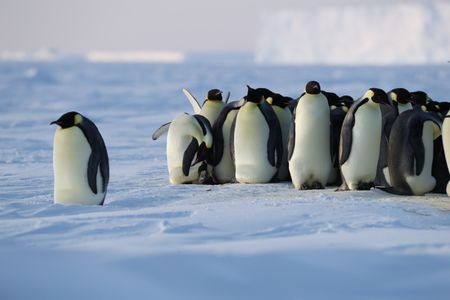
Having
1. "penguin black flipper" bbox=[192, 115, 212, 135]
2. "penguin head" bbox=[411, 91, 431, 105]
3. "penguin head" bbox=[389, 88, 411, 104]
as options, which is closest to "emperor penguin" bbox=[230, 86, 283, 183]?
"penguin black flipper" bbox=[192, 115, 212, 135]

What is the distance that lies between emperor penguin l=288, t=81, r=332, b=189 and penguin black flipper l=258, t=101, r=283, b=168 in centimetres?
22

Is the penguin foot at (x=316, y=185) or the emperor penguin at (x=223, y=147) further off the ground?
the emperor penguin at (x=223, y=147)

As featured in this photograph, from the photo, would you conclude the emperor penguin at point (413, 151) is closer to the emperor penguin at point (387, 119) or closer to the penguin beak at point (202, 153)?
the emperor penguin at point (387, 119)

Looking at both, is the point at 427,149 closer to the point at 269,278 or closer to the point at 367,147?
the point at 367,147

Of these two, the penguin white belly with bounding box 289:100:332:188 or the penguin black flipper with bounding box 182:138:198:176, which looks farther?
the penguin black flipper with bounding box 182:138:198:176

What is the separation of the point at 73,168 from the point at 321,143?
5.99 ft

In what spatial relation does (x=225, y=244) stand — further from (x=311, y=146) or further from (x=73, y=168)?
(x=311, y=146)

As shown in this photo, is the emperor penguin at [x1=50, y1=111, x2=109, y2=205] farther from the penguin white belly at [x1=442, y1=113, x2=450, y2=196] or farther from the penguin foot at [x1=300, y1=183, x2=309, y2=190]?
the penguin white belly at [x1=442, y1=113, x2=450, y2=196]

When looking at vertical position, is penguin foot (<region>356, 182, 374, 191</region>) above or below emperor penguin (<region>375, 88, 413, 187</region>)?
below

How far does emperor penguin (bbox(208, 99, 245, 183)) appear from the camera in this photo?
20.9ft

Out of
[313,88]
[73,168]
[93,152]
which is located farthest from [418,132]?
[73,168]

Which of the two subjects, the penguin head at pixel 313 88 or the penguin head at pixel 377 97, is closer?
the penguin head at pixel 377 97

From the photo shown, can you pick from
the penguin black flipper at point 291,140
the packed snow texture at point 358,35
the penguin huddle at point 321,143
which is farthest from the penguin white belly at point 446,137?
the packed snow texture at point 358,35

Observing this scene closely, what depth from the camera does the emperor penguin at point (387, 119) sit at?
5.71m
